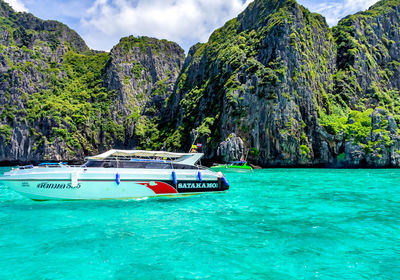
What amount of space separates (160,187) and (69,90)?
379 ft

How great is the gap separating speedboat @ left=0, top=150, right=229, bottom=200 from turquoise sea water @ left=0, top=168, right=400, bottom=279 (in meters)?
0.71

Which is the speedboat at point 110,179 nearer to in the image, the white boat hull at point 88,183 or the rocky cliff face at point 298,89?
the white boat hull at point 88,183

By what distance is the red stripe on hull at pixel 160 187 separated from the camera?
53.0 feet

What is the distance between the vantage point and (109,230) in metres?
10.1

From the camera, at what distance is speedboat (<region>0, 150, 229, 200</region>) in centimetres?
1426

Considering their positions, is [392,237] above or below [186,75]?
below

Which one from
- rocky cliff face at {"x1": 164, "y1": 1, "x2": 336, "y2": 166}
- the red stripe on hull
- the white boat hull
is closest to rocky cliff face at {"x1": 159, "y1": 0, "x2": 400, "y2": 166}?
rocky cliff face at {"x1": 164, "y1": 1, "x2": 336, "y2": 166}

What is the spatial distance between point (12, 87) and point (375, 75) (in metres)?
124

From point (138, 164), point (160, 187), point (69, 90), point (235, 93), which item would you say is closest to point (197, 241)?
point (160, 187)

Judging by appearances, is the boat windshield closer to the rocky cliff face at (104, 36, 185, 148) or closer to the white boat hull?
the white boat hull

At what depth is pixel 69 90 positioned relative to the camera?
116 metres

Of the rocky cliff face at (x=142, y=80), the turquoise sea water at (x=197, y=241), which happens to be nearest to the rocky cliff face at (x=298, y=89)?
the rocky cliff face at (x=142, y=80)

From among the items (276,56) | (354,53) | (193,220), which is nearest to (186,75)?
(276,56)

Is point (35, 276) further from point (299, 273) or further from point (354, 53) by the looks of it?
point (354, 53)
